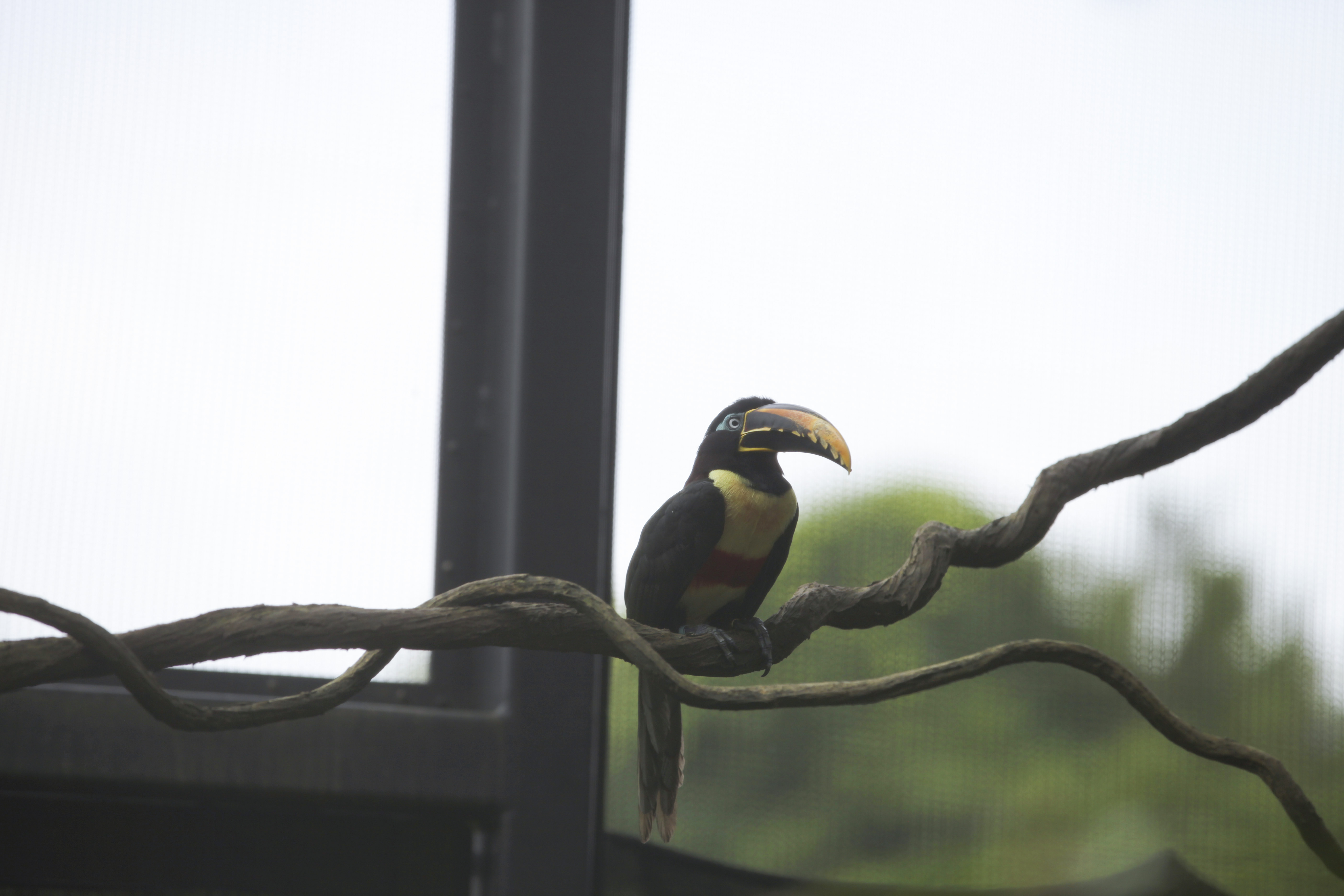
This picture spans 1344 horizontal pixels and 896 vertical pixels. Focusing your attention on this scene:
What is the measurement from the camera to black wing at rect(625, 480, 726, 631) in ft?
3.29

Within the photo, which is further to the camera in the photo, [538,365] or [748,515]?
[538,365]

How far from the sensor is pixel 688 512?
100 cm

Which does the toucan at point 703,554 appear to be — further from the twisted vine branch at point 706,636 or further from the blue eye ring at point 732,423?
the twisted vine branch at point 706,636

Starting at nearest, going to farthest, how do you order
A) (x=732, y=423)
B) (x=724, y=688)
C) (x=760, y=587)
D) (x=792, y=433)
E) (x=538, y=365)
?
1. (x=724, y=688)
2. (x=792, y=433)
3. (x=732, y=423)
4. (x=760, y=587)
5. (x=538, y=365)

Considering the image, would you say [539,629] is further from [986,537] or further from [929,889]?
[929,889]

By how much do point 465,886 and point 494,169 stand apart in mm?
1347

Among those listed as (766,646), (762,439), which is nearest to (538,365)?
(762,439)

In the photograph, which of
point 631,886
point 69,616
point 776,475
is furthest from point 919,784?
point 69,616

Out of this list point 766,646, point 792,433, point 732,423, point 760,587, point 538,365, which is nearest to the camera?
point 766,646

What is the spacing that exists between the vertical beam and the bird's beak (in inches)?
30.0

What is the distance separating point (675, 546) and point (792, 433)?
220 mm

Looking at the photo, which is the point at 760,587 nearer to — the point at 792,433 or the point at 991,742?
the point at 792,433

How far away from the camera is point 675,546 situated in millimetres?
1017

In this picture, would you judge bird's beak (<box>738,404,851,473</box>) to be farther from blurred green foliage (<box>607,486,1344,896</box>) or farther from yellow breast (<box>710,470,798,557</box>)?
blurred green foliage (<box>607,486,1344,896</box>)
